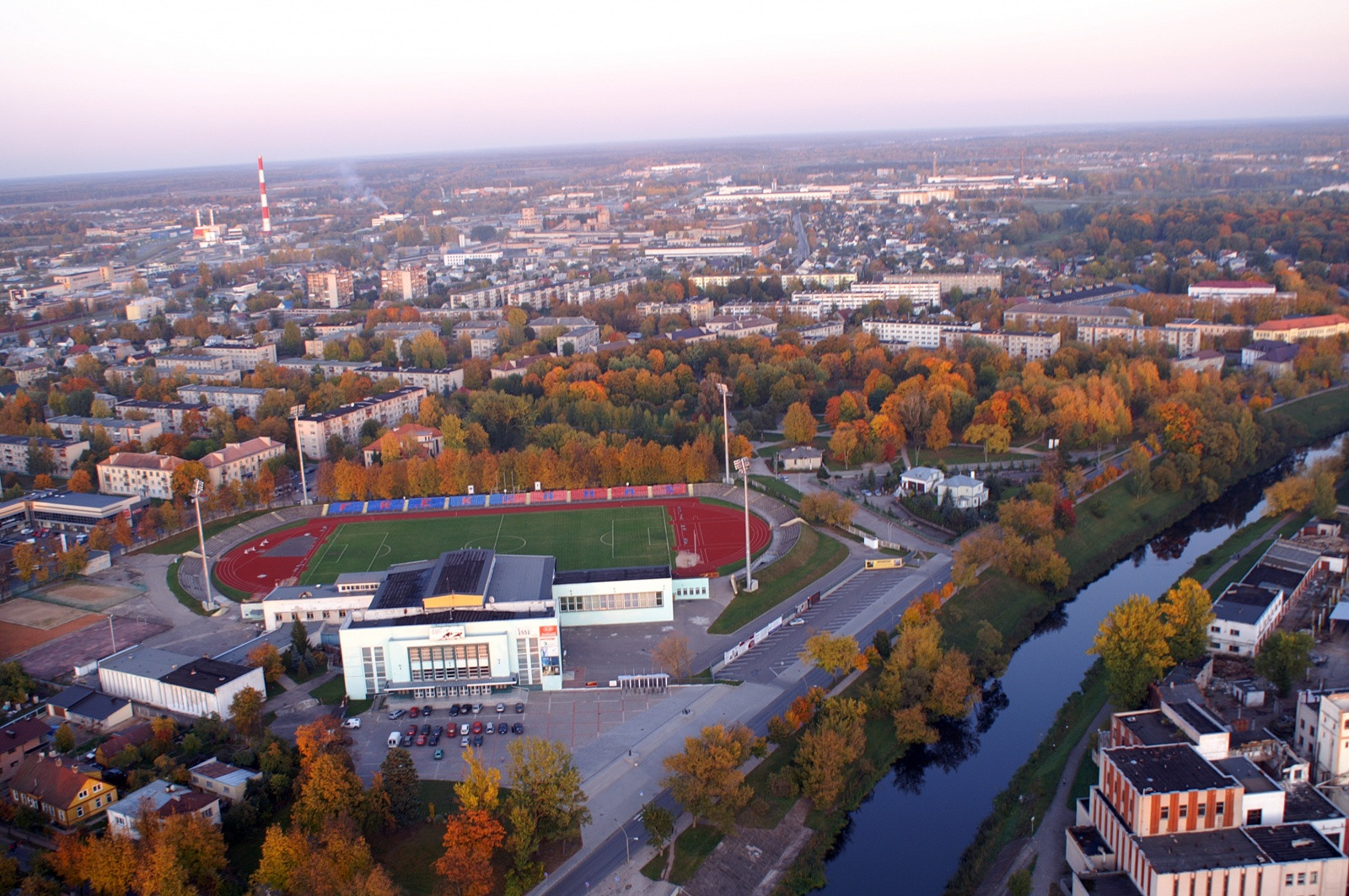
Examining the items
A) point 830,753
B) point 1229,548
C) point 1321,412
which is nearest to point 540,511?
point 830,753

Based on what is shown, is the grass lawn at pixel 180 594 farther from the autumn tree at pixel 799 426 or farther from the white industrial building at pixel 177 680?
the autumn tree at pixel 799 426

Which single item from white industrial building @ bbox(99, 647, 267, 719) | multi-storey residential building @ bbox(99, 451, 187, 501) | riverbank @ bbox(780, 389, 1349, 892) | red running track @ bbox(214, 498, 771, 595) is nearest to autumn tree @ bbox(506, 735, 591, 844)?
riverbank @ bbox(780, 389, 1349, 892)

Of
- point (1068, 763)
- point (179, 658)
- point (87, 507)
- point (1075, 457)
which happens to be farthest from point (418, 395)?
point (1068, 763)

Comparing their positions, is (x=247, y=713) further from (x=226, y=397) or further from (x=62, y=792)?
(x=226, y=397)

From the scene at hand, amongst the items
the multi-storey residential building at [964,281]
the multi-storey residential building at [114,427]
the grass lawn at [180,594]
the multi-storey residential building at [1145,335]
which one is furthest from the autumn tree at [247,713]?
the multi-storey residential building at [964,281]

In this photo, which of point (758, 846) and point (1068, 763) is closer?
point (758, 846)

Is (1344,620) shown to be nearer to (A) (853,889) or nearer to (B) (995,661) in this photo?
(B) (995,661)
